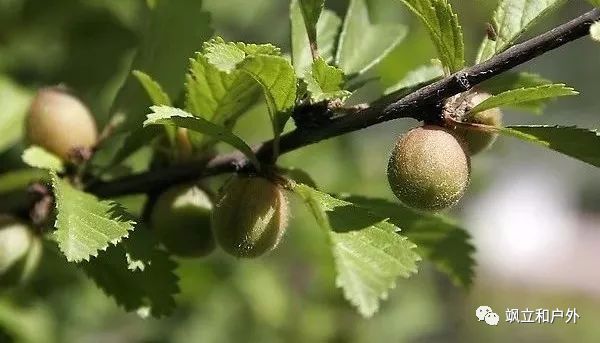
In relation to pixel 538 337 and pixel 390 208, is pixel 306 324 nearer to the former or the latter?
pixel 390 208

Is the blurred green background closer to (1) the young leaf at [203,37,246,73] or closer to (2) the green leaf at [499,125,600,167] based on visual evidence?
(2) the green leaf at [499,125,600,167]

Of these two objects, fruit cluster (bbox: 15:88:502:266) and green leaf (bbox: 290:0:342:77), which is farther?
green leaf (bbox: 290:0:342:77)

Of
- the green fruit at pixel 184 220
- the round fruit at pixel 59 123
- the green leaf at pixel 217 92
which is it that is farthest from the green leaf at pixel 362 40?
the round fruit at pixel 59 123

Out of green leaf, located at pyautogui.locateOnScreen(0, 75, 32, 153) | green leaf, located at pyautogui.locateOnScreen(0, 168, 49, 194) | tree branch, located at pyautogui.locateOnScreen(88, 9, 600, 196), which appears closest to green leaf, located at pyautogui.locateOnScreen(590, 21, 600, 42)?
tree branch, located at pyautogui.locateOnScreen(88, 9, 600, 196)

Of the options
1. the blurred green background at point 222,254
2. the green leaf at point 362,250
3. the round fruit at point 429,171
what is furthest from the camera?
the blurred green background at point 222,254

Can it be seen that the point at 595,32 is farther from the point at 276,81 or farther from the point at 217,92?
the point at 217,92

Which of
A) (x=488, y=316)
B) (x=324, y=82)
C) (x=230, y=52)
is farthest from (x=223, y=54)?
(x=488, y=316)

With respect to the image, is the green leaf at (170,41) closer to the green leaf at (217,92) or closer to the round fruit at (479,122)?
the green leaf at (217,92)
